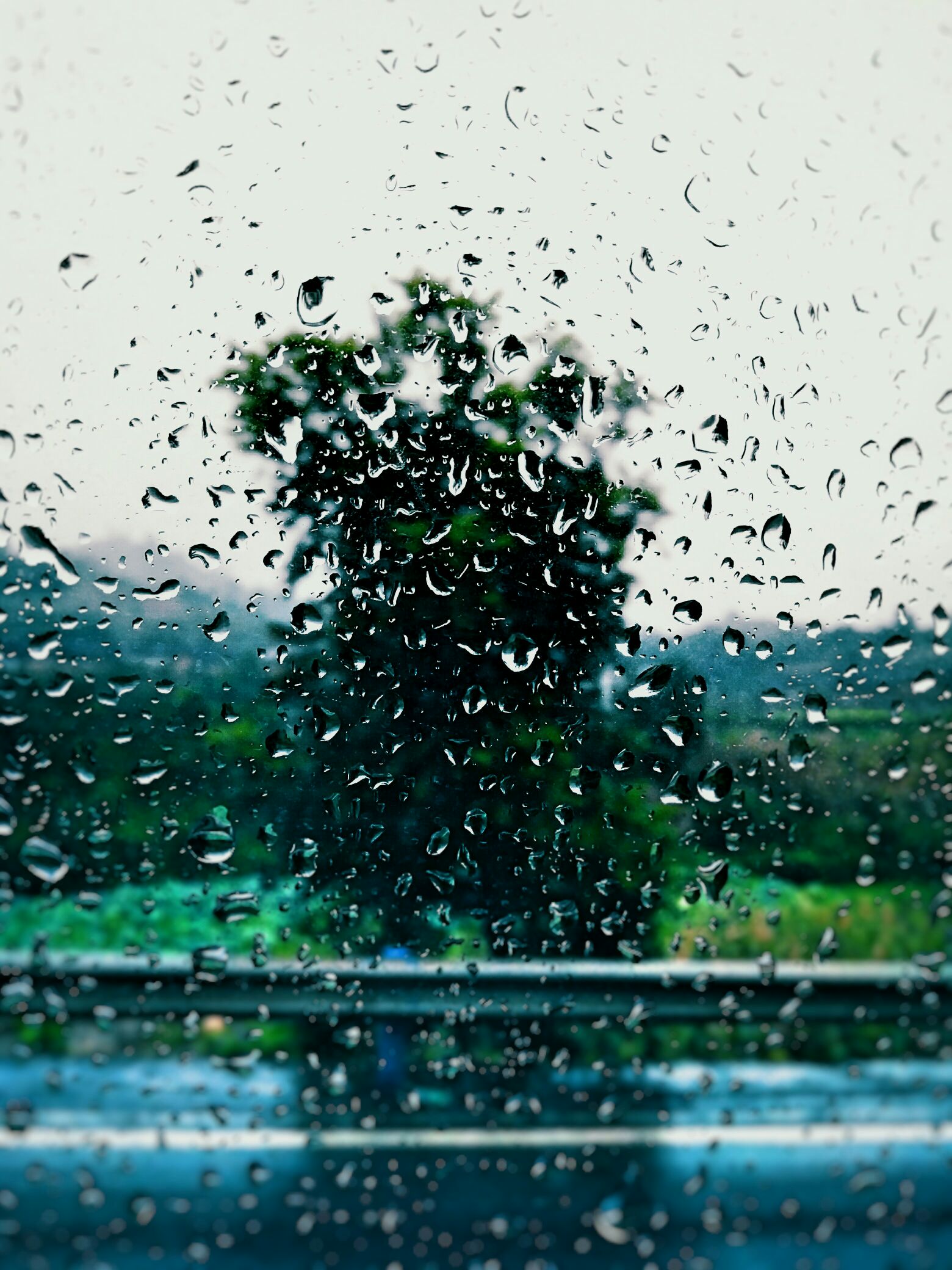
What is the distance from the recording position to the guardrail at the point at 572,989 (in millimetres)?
898

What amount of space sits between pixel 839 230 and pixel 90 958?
1052 mm

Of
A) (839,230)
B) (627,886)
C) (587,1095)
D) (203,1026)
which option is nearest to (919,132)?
(839,230)

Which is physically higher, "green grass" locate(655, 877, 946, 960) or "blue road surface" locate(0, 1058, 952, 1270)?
"green grass" locate(655, 877, 946, 960)

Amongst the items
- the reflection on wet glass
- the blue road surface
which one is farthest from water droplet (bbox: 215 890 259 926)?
the blue road surface

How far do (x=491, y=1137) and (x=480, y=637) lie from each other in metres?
0.51

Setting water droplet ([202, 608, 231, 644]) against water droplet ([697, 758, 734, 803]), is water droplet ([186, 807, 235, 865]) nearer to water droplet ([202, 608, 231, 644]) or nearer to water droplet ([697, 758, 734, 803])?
water droplet ([202, 608, 231, 644])

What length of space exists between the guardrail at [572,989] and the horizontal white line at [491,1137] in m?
0.11

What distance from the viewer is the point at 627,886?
924mm

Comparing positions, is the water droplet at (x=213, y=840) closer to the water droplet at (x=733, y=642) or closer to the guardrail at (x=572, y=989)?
the guardrail at (x=572, y=989)

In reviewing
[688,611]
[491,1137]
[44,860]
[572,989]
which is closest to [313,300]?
[688,611]

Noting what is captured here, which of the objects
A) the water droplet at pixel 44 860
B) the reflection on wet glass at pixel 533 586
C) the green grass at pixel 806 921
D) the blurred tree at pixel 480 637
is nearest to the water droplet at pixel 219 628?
the reflection on wet glass at pixel 533 586

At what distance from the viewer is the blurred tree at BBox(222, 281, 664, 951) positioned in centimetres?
92

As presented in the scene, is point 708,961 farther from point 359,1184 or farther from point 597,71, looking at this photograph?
point 597,71

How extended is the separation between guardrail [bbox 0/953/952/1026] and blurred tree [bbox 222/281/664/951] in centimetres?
4
